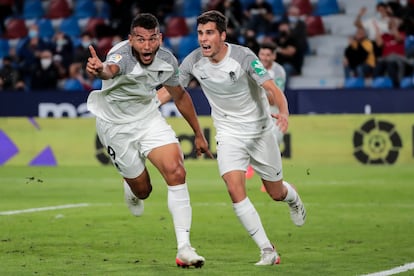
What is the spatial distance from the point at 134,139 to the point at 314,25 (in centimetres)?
1584

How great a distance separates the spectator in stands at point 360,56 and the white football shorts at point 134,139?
13145 millimetres

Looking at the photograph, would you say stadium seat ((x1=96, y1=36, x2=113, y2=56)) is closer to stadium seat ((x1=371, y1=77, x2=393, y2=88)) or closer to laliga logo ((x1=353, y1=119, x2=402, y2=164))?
stadium seat ((x1=371, y1=77, x2=393, y2=88))

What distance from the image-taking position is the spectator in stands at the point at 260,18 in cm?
2352

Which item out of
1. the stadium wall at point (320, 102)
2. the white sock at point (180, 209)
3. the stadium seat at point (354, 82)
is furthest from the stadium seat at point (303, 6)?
the white sock at point (180, 209)

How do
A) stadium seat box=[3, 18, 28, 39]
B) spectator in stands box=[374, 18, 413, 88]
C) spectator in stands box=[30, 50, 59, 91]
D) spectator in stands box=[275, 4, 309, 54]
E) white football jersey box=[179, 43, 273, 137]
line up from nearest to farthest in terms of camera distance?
white football jersey box=[179, 43, 273, 137] → spectator in stands box=[374, 18, 413, 88] → spectator in stands box=[275, 4, 309, 54] → spectator in stands box=[30, 50, 59, 91] → stadium seat box=[3, 18, 28, 39]

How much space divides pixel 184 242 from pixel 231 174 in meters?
0.94

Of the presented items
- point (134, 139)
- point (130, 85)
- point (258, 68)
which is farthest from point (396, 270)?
point (130, 85)

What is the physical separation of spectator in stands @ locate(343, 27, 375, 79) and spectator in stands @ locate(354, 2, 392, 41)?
286 millimetres

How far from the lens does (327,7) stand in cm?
2467

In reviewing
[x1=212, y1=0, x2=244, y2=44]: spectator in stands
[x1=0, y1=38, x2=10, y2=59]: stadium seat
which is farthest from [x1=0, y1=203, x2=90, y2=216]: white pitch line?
[x1=0, y1=38, x2=10, y2=59]: stadium seat

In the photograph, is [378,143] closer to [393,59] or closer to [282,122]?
[393,59]

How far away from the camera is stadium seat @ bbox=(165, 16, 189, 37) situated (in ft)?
84.2

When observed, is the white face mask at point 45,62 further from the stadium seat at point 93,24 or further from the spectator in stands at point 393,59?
the spectator in stands at point 393,59

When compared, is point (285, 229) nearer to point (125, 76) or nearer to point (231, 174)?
point (231, 174)
